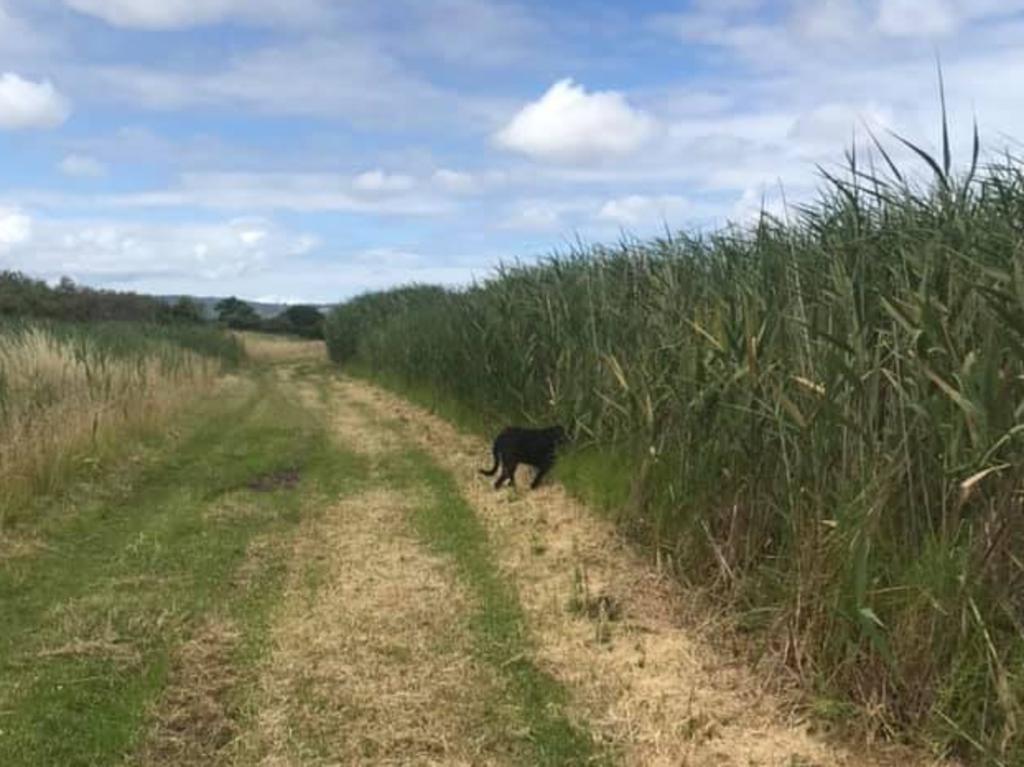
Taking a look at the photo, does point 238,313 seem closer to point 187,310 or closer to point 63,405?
point 187,310

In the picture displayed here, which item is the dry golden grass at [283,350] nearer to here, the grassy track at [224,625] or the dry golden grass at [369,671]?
the grassy track at [224,625]

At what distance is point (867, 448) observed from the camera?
414 cm

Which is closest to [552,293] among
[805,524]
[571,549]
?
[571,549]

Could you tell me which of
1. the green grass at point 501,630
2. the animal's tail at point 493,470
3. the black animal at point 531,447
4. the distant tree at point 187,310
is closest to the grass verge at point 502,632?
the green grass at point 501,630

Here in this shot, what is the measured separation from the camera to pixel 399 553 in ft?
24.3

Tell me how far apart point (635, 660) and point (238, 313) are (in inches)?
2727

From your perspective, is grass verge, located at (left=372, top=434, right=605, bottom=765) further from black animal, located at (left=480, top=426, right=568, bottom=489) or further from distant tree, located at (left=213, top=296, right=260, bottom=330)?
distant tree, located at (left=213, top=296, right=260, bottom=330)

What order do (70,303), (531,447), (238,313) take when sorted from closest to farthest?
(531,447)
(70,303)
(238,313)

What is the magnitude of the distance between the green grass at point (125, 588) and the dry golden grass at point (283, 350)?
112 ft

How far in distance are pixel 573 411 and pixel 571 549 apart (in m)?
2.43

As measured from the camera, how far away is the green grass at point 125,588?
4324 mm

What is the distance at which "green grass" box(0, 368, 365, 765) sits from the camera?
4324 millimetres

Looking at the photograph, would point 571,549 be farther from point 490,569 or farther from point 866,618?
point 866,618

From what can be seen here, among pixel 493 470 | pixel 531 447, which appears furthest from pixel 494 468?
pixel 531 447
